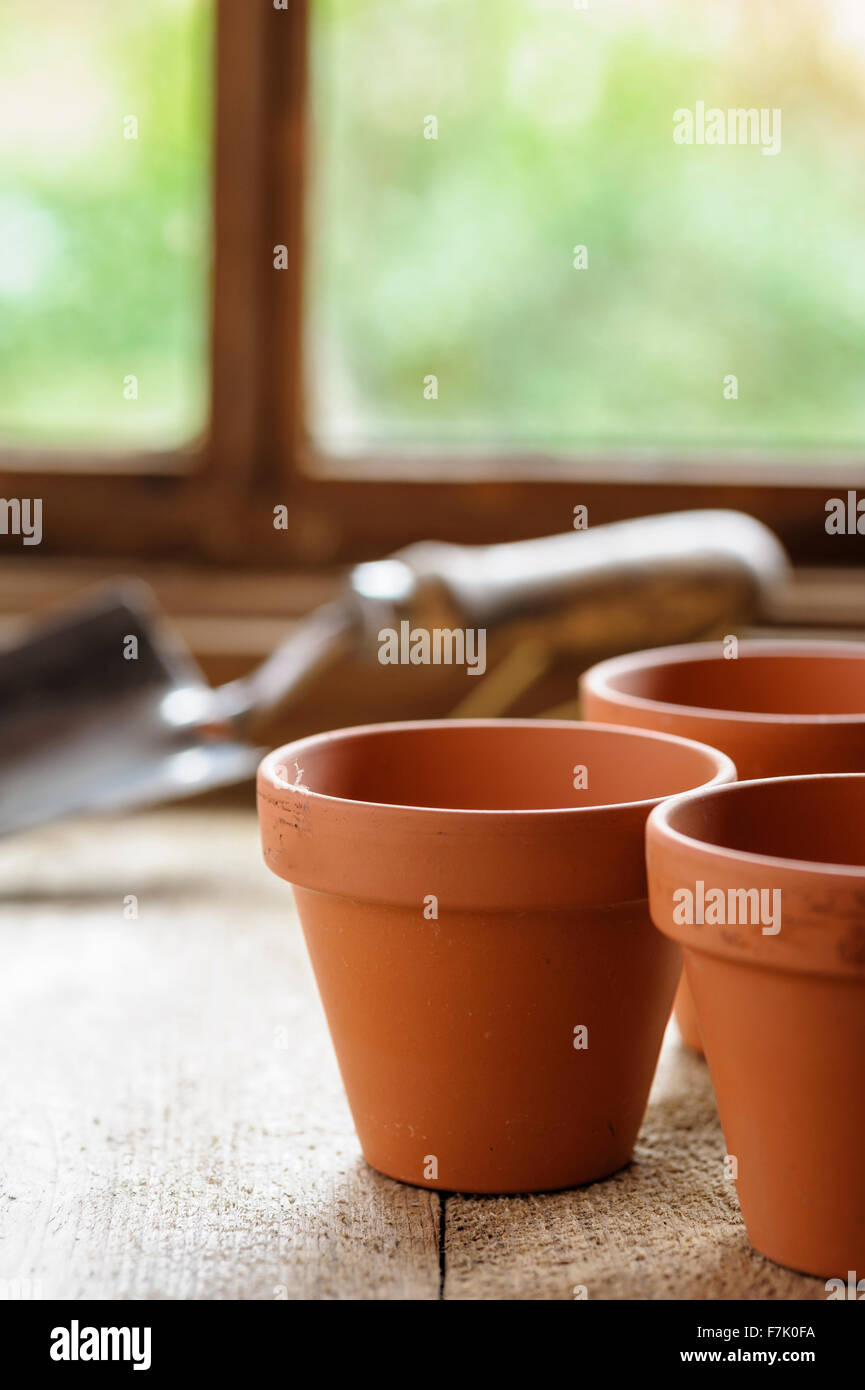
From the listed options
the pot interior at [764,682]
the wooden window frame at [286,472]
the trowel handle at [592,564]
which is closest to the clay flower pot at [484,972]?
the pot interior at [764,682]

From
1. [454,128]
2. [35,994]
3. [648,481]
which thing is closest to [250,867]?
[35,994]

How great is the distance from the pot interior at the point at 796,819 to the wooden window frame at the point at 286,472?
825 millimetres

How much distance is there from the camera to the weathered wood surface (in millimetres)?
570

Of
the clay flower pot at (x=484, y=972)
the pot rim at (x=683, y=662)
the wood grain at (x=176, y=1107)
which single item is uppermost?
the pot rim at (x=683, y=662)

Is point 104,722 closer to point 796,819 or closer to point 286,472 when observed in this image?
point 286,472

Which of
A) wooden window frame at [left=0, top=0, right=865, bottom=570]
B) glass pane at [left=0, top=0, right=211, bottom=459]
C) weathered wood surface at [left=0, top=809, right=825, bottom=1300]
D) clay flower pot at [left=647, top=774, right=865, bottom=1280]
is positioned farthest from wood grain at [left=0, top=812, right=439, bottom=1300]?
glass pane at [left=0, top=0, right=211, bottom=459]

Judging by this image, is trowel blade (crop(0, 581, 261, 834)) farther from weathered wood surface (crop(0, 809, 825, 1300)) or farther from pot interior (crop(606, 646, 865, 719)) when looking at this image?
pot interior (crop(606, 646, 865, 719))

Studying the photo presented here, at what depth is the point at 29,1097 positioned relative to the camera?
0.74 meters

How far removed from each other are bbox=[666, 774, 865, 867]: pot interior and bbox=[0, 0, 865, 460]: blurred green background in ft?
2.90

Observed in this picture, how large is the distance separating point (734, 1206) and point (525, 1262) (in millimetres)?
102

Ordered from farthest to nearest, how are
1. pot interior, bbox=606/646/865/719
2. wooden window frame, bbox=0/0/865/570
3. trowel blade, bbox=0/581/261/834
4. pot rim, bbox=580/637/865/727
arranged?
wooden window frame, bbox=0/0/865/570, trowel blade, bbox=0/581/261/834, pot interior, bbox=606/646/865/719, pot rim, bbox=580/637/865/727

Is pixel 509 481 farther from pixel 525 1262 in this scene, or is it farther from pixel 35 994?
pixel 525 1262

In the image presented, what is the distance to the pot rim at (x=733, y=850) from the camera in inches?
19.7

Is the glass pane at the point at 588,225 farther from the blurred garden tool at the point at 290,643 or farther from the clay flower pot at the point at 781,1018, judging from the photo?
the clay flower pot at the point at 781,1018
